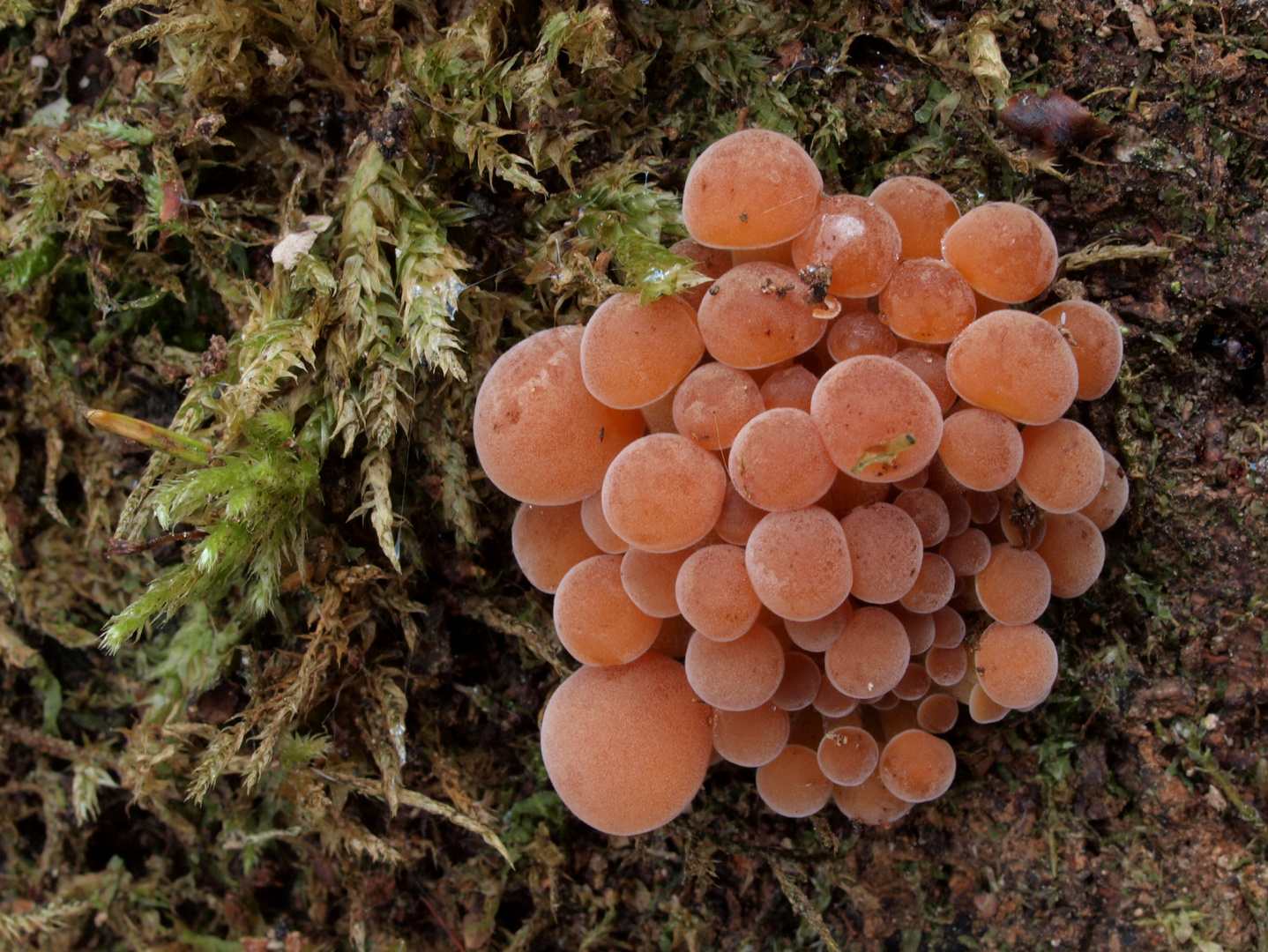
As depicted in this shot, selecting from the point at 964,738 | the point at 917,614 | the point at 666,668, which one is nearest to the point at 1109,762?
the point at 964,738

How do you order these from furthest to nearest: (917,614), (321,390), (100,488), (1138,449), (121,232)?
(100,488)
(121,232)
(321,390)
(1138,449)
(917,614)

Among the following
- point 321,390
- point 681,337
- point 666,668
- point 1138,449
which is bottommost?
point 666,668

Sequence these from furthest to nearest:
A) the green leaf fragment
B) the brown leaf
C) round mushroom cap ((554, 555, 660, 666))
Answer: the brown leaf
round mushroom cap ((554, 555, 660, 666))
the green leaf fragment

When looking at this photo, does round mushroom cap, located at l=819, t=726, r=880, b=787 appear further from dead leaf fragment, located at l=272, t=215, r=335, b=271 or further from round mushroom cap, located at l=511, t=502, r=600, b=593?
dead leaf fragment, located at l=272, t=215, r=335, b=271

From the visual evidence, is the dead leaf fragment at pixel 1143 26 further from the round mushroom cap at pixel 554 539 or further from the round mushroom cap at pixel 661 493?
the round mushroom cap at pixel 554 539

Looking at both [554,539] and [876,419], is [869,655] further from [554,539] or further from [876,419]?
[554,539]

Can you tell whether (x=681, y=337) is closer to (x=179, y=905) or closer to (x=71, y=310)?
(x=71, y=310)

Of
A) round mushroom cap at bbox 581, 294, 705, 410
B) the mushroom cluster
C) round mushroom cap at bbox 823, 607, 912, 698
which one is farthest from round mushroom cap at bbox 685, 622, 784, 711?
round mushroom cap at bbox 581, 294, 705, 410

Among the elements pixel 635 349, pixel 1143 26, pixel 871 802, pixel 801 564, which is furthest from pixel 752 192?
pixel 871 802
